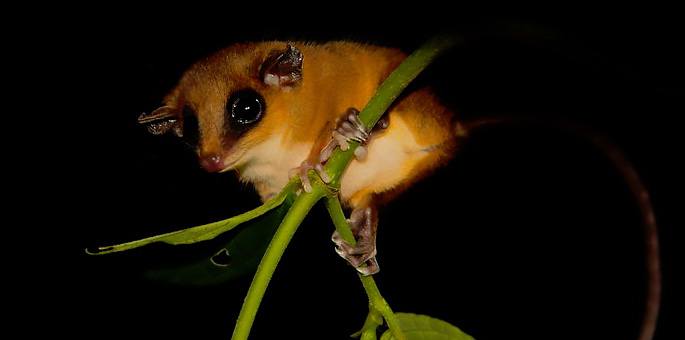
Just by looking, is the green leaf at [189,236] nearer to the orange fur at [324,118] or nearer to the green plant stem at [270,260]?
the green plant stem at [270,260]

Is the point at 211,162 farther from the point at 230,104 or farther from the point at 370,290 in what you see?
the point at 370,290

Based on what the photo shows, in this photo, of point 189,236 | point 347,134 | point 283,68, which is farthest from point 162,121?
point 189,236

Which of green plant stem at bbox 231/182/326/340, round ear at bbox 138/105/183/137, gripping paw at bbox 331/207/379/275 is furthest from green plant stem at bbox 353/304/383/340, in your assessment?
round ear at bbox 138/105/183/137

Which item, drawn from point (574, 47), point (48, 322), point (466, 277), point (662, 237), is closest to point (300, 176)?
point (574, 47)

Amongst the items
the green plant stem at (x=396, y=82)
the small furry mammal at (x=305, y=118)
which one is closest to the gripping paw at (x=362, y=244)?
the small furry mammal at (x=305, y=118)

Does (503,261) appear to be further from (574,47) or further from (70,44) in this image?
(70,44)

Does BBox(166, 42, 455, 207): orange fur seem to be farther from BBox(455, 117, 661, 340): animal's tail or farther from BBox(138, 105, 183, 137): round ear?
BBox(455, 117, 661, 340): animal's tail
